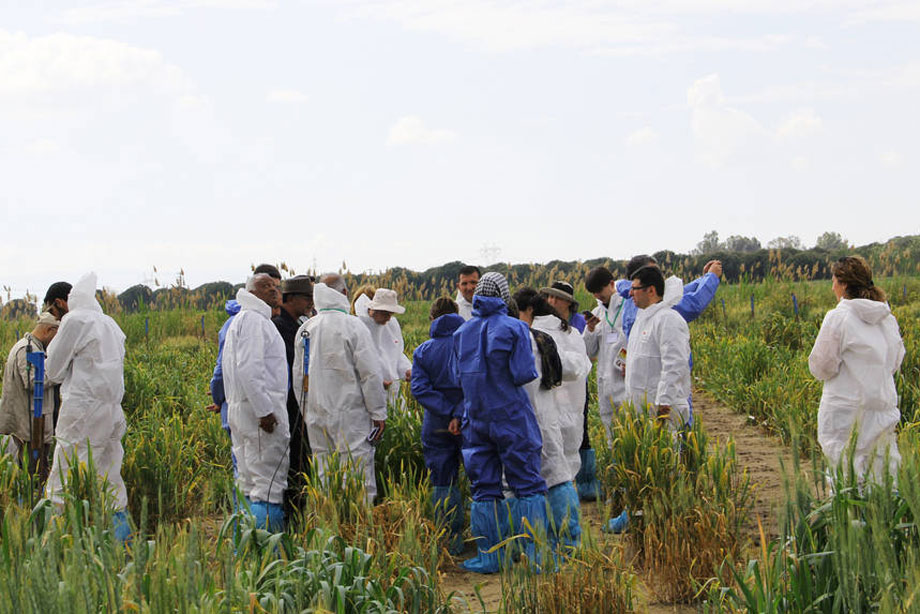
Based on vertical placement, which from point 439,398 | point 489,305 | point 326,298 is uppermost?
point 326,298

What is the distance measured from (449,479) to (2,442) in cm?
320

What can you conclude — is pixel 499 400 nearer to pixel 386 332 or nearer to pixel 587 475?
pixel 587 475

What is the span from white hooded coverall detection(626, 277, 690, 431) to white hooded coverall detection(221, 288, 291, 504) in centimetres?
256

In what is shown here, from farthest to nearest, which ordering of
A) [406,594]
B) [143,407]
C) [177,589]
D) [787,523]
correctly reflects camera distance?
[143,407] < [406,594] < [787,523] < [177,589]

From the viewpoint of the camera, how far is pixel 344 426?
626 centimetres

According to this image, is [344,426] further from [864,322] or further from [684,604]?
[864,322]

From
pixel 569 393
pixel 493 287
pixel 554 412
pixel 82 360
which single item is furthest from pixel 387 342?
pixel 82 360

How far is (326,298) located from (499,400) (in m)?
1.48

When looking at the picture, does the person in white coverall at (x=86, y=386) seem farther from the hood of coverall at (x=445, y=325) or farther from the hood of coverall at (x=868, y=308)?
the hood of coverall at (x=868, y=308)

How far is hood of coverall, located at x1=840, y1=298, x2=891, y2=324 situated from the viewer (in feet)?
17.2

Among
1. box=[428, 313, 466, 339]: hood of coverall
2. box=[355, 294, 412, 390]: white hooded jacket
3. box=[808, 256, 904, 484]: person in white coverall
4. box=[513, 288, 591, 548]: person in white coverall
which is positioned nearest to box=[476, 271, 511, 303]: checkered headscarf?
box=[513, 288, 591, 548]: person in white coverall

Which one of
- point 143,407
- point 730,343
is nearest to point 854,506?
point 143,407

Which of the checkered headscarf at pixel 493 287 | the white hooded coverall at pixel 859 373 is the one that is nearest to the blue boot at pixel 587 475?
the checkered headscarf at pixel 493 287

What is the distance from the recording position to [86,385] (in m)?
6.20
